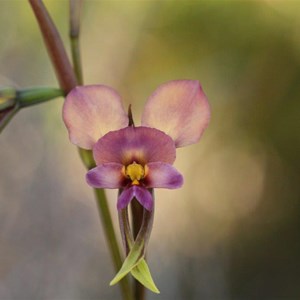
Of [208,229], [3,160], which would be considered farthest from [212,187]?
[3,160]

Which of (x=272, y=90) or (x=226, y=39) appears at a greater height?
(x=226, y=39)

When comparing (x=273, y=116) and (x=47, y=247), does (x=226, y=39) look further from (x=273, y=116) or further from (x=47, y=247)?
(x=47, y=247)

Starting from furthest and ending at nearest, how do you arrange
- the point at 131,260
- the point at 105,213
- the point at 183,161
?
the point at 183,161, the point at 105,213, the point at 131,260

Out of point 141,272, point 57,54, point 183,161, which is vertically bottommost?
point 141,272

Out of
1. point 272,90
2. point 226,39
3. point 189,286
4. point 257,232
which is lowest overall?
point 189,286

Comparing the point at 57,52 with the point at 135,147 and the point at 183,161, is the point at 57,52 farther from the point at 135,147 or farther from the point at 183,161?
the point at 183,161

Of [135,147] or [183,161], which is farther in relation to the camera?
[183,161]

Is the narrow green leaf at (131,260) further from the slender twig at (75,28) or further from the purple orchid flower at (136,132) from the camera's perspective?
the slender twig at (75,28)

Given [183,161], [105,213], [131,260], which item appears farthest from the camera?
[183,161]

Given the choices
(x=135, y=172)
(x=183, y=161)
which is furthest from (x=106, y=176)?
(x=183, y=161)
